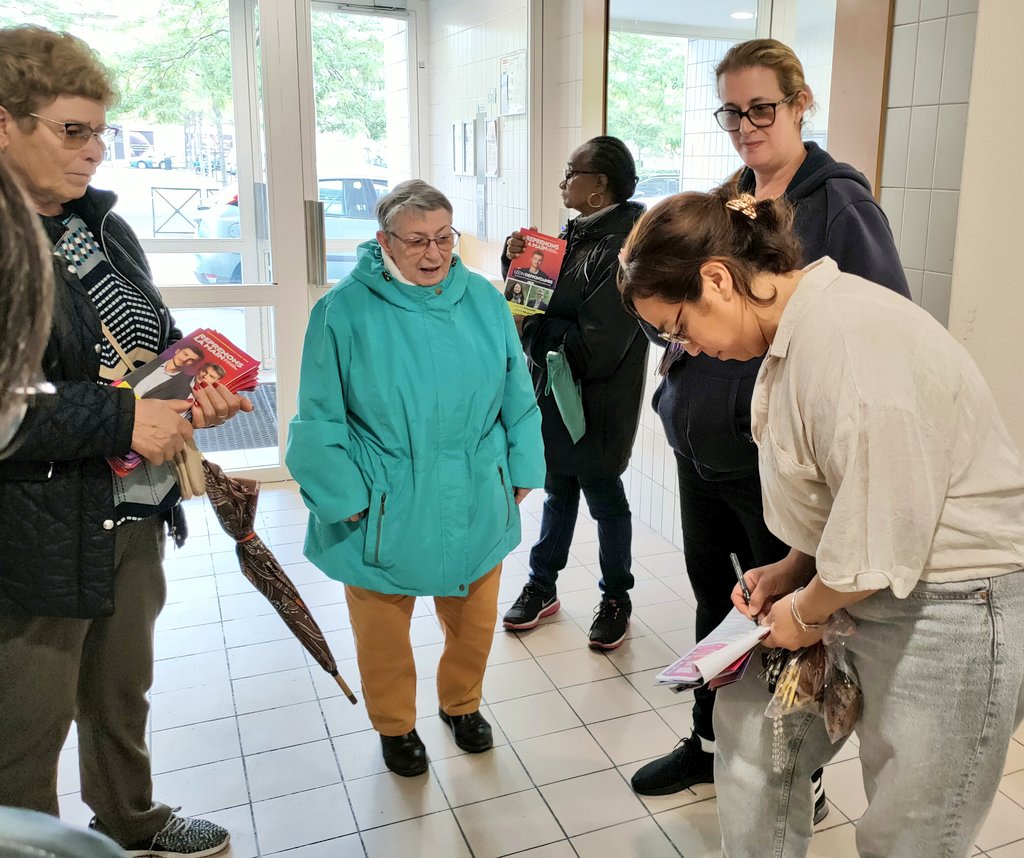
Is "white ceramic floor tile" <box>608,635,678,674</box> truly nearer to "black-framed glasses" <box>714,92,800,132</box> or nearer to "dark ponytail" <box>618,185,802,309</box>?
"black-framed glasses" <box>714,92,800,132</box>

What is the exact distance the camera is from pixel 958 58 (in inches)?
87.6

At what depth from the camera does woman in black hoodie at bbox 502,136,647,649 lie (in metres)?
2.66

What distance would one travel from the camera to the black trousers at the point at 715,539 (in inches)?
76.4

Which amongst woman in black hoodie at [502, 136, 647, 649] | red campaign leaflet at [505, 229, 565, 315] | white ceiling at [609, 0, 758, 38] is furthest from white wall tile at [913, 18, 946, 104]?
red campaign leaflet at [505, 229, 565, 315]

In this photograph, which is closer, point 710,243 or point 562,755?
point 710,243

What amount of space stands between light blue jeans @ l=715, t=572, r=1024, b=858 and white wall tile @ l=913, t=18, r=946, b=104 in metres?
1.54

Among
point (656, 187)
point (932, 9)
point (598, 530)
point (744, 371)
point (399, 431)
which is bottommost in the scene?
point (598, 530)

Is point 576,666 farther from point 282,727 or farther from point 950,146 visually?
point 950,146

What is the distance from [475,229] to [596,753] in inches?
141

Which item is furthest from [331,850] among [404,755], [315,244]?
[315,244]

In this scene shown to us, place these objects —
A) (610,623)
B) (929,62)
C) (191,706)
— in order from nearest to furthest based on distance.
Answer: (929,62)
(191,706)
(610,623)

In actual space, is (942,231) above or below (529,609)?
above

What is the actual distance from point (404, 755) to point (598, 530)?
1.02 m

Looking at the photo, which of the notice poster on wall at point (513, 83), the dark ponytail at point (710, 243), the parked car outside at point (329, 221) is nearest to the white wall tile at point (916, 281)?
the dark ponytail at point (710, 243)
